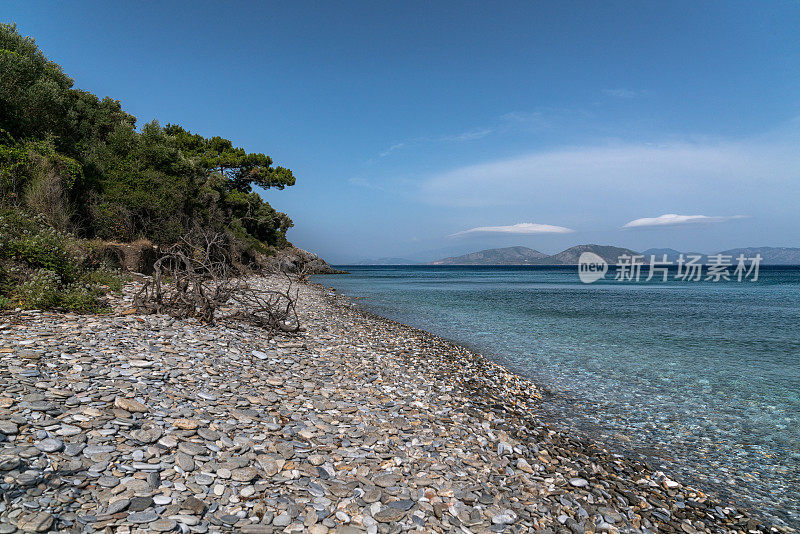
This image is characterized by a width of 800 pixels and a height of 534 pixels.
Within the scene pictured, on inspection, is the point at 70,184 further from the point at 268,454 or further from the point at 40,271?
the point at 268,454

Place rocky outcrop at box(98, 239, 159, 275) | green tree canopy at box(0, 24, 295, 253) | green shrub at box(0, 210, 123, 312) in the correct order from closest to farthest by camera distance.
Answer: green shrub at box(0, 210, 123, 312), green tree canopy at box(0, 24, 295, 253), rocky outcrop at box(98, 239, 159, 275)

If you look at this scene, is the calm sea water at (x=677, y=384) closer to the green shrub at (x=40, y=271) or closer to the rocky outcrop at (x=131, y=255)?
the green shrub at (x=40, y=271)

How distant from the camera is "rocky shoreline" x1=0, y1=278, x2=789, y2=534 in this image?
460 cm

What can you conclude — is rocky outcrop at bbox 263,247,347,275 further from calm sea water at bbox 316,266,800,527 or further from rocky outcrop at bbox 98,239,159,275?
calm sea water at bbox 316,266,800,527

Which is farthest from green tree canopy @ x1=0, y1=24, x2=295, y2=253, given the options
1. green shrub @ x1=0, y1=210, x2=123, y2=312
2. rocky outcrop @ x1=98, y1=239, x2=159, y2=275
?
green shrub @ x1=0, y1=210, x2=123, y2=312

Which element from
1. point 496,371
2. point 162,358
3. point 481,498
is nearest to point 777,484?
point 481,498

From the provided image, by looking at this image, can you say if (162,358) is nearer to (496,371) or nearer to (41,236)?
(41,236)

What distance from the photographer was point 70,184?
1920cm

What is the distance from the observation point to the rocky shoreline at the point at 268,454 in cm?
460

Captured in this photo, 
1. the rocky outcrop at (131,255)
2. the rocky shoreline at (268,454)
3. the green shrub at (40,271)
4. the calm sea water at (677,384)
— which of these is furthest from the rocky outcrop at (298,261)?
the rocky shoreline at (268,454)

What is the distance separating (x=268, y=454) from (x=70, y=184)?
2072cm

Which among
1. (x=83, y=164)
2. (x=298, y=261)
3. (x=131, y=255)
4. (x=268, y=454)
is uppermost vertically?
(x=83, y=164)

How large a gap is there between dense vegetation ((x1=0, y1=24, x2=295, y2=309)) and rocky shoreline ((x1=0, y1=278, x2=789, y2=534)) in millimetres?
3631

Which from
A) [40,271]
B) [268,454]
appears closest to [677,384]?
[268,454]
